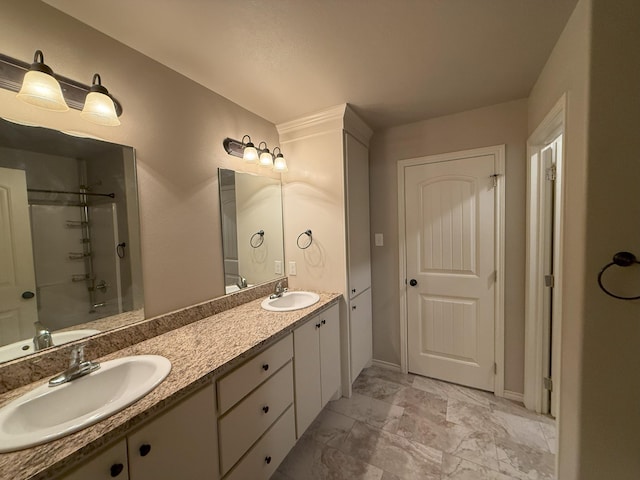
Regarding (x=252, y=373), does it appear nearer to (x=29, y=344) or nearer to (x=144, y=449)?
(x=144, y=449)

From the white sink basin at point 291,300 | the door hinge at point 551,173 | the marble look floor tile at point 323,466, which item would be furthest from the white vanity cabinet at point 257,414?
the door hinge at point 551,173

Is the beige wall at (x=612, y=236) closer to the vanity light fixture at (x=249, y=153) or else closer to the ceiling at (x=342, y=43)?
the ceiling at (x=342, y=43)

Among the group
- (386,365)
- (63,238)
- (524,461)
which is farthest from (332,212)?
(524,461)

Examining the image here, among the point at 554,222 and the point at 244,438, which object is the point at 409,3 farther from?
the point at 244,438

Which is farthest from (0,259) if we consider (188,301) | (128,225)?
(188,301)

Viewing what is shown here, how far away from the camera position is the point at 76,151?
1097 millimetres

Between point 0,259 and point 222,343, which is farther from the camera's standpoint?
point 222,343

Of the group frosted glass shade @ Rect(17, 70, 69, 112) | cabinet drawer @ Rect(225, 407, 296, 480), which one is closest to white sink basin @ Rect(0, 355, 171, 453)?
cabinet drawer @ Rect(225, 407, 296, 480)

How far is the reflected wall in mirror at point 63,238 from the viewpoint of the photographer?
0.94m

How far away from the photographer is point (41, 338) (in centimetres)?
99

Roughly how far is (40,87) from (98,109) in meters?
0.17

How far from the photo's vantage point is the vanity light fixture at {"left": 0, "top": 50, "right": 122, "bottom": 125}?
857 mm

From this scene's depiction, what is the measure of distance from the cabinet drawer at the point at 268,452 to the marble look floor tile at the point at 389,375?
116 centimetres

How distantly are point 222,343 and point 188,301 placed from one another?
478 millimetres
